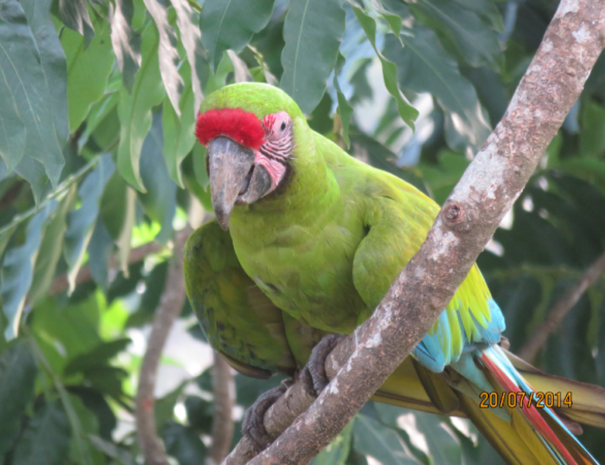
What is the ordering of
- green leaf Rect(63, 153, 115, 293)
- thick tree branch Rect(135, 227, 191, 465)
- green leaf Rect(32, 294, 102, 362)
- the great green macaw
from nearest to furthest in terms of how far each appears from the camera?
the great green macaw, green leaf Rect(63, 153, 115, 293), thick tree branch Rect(135, 227, 191, 465), green leaf Rect(32, 294, 102, 362)

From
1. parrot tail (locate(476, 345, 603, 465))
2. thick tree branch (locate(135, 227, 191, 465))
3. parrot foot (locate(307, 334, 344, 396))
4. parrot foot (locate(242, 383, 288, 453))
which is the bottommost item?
thick tree branch (locate(135, 227, 191, 465))

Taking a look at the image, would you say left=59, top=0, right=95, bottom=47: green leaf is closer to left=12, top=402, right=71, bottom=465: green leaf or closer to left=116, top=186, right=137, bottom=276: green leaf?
left=116, top=186, right=137, bottom=276: green leaf

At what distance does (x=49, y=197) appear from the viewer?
1.43m

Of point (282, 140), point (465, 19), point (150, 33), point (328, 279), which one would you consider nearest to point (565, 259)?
point (465, 19)

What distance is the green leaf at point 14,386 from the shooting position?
164 cm

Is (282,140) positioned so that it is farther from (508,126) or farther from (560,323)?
(560,323)

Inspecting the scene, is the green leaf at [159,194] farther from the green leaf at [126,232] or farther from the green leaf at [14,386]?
the green leaf at [14,386]

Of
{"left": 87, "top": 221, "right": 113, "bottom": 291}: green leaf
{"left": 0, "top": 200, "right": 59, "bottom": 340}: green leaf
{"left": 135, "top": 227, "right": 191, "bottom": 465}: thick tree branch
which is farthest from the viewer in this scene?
{"left": 135, "top": 227, "right": 191, "bottom": 465}: thick tree branch

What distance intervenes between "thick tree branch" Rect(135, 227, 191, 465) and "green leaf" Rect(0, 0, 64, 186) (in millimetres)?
1023

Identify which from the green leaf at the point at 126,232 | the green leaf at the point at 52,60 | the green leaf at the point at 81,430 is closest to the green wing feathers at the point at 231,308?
the green leaf at the point at 126,232

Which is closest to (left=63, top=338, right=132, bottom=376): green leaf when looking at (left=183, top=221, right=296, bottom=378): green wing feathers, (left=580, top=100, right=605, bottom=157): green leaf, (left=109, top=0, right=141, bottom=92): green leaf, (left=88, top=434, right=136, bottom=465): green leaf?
(left=88, top=434, right=136, bottom=465): green leaf

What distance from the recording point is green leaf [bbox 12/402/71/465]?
162cm

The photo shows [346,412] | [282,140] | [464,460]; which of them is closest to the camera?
[346,412]

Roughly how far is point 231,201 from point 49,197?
0.72 m
